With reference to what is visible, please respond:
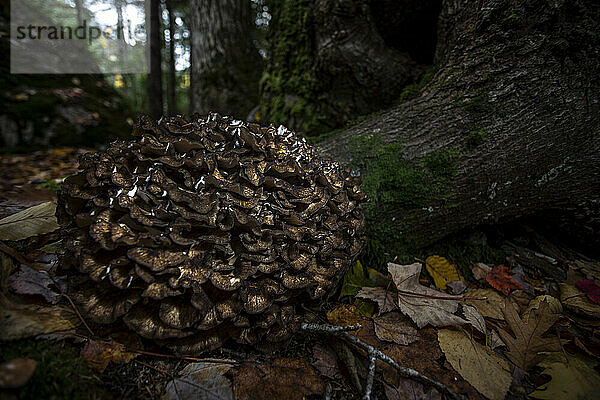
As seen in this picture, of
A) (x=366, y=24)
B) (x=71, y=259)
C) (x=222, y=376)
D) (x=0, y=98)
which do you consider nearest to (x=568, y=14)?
(x=366, y=24)

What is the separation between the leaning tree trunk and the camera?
2918mm

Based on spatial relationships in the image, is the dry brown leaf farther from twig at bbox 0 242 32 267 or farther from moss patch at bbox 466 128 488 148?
twig at bbox 0 242 32 267

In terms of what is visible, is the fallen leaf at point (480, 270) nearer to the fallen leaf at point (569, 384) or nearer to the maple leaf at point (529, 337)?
the maple leaf at point (529, 337)

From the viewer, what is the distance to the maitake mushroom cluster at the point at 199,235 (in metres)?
1.66

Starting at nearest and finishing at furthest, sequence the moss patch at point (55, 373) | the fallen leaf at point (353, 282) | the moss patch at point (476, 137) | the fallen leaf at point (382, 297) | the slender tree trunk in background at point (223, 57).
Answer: the moss patch at point (55, 373)
the fallen leaf at point (382, 297)
the fallen leaf at point (353, 282)
the moss patch at point (476, 137)
the slender tree trunk in background at point (223, 57)

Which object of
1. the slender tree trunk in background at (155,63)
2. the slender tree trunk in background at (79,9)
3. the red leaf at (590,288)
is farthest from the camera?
the slender tree trunk in background at (79,9)

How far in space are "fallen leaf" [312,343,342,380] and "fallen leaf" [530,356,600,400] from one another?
1.14 meters

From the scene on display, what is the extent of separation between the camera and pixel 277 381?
1704 mm

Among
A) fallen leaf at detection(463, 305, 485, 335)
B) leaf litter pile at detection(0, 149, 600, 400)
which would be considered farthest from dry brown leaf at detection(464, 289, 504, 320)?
fallen leaf at detection(463, 305, 485, 335)

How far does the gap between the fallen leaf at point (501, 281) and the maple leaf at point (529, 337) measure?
476 mm

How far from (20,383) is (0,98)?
8.29m

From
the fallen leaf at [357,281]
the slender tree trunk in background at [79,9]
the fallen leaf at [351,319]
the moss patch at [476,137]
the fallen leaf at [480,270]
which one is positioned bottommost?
the fallen leaf at [351,319]

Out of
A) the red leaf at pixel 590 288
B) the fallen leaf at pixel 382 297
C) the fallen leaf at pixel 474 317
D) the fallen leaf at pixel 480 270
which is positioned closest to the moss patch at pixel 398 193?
the fallen leaf at pixel 382 297

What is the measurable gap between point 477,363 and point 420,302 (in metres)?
0.50
